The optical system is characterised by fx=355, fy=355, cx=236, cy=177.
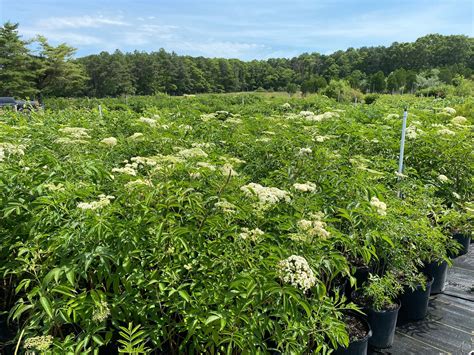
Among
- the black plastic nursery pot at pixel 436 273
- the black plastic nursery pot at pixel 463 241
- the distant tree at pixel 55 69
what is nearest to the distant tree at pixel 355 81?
the distant tree at pixel 55 69

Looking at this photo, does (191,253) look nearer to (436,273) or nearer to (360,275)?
(360,275)

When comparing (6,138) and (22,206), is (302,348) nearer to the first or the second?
(22,206)

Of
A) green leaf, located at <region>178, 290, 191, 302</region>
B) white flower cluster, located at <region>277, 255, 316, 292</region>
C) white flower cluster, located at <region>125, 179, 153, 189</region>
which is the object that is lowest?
green leaf, located at <region>178, 290, 191, 302</region>

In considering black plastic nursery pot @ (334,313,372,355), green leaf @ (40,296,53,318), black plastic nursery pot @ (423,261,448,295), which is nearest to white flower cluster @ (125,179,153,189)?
green leaf @ (40,296,53,318)

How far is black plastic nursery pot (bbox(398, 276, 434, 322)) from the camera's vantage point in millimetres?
3273

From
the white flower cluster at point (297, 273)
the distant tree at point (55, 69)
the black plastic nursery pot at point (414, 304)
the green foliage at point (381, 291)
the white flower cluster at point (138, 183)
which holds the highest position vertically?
the distant tree at point (55, 69)

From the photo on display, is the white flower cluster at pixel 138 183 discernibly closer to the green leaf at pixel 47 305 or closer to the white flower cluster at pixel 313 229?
the green leaf at pixel 47 305

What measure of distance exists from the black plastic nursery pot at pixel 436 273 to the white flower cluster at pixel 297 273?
8.25 ft

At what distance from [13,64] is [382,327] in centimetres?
4015

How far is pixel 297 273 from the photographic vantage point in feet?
5.82

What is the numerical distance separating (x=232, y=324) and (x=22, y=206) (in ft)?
5.11

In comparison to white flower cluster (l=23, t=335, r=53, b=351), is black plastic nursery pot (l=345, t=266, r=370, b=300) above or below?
below

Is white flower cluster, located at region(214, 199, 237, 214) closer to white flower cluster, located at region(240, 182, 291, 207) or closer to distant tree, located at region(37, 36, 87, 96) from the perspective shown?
white flower cluster, located at region(240, 182, 291, 207)

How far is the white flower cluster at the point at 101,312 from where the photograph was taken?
1791 millimetres
